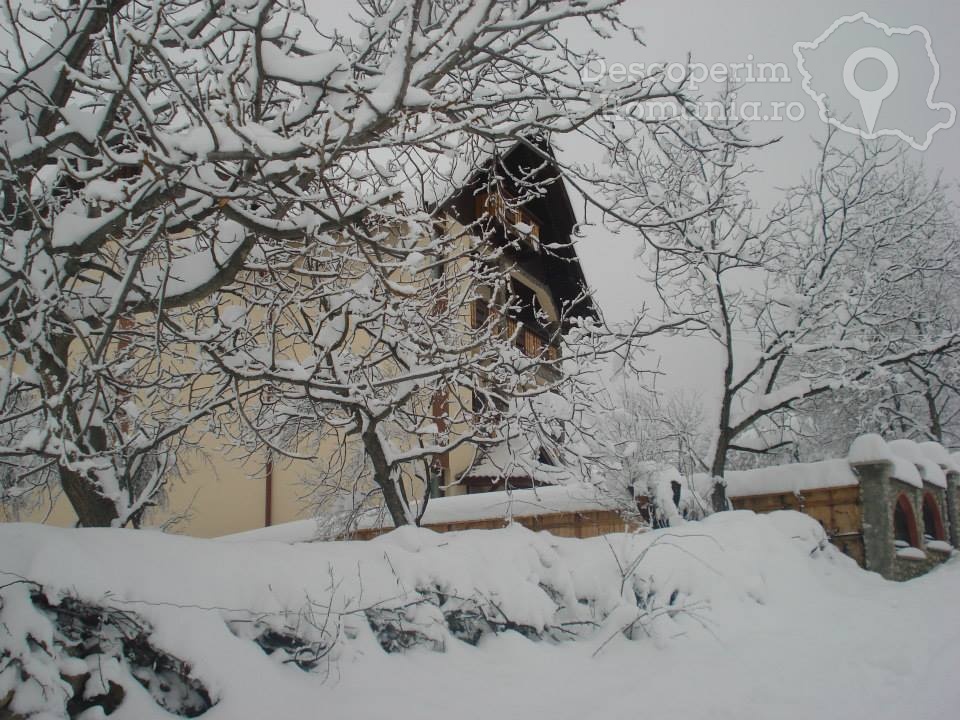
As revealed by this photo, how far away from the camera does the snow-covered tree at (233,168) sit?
3.34 metres

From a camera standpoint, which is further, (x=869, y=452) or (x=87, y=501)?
(x=869, y=452)

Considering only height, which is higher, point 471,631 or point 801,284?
point 801,284

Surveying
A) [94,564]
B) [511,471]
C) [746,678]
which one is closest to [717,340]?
[511,471]

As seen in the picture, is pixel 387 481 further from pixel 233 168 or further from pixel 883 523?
pixel 883 523

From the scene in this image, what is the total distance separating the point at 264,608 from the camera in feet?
10.2

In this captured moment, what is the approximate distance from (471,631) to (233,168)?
2.95 meters

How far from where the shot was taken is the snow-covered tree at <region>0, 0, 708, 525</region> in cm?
334

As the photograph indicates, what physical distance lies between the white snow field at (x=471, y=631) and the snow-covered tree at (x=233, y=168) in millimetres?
1274

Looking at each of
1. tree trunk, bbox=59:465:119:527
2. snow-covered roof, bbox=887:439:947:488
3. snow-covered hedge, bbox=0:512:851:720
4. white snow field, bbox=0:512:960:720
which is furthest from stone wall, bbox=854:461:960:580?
tree trunk, bbox=59:465:119:527

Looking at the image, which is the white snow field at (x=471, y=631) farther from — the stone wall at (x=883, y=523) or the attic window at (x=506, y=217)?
the stone wall at (x=883, y=523)

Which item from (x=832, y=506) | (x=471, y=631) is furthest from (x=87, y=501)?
(x=832, y=506)

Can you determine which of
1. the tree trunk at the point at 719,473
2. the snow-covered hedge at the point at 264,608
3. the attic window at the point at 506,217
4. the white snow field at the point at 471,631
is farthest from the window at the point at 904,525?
the attic window at the point at 506,217

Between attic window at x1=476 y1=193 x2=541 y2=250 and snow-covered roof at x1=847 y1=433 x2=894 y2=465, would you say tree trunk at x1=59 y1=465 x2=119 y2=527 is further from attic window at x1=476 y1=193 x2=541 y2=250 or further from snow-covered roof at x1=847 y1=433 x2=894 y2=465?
snow-covered roof at x1=847 y1=433 x2=894 y2=465

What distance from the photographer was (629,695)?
349 cm
